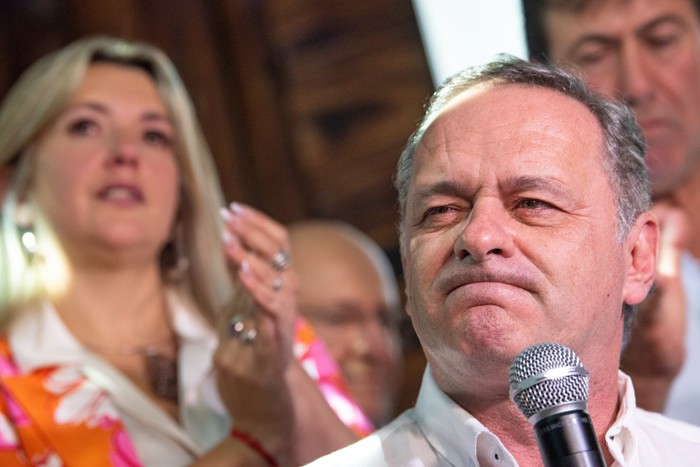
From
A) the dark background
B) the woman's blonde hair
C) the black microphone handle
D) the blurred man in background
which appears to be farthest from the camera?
the dark background

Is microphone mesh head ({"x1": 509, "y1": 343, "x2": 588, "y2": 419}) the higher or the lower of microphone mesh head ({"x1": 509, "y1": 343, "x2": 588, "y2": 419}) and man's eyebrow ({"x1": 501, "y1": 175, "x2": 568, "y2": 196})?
the lower

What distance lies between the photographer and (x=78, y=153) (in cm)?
215

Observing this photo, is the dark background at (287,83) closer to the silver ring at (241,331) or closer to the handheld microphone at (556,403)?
the silver ring at (241,331)

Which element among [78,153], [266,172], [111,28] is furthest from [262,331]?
[111,28]

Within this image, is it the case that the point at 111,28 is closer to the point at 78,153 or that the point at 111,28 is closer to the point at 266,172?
the point at 266,172

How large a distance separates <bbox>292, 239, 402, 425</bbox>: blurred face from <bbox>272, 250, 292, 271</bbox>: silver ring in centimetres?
72

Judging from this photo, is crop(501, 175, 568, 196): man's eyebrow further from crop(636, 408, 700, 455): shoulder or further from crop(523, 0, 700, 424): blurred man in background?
crop(523, 0, 700, 424): blurred man in background

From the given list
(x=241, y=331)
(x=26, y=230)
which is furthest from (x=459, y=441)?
(x=26, y=230)

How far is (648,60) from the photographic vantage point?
2057 mm

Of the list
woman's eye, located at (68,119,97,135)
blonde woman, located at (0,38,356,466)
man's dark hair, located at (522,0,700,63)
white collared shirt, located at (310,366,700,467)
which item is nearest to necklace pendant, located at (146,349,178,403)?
blonde woman, located at (0,38,356,466)

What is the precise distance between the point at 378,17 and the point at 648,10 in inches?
46.4

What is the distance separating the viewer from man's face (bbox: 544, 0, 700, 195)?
2.04m

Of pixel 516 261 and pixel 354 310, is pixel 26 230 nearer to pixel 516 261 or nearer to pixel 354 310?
pixel 354 310

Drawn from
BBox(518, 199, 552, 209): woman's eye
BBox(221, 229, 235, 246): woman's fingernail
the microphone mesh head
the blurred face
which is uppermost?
BBox(518, 199, 552, 209): woman's eye
